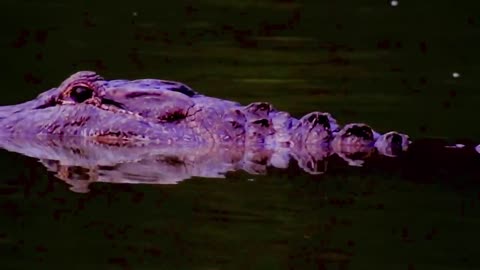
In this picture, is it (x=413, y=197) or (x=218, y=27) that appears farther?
(x=218, y=27)

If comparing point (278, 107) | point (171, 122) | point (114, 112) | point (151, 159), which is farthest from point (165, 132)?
point (278, 107)

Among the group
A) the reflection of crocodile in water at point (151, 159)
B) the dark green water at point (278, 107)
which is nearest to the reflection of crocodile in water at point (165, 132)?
the reflection of crocodile in water at point (151, 159)

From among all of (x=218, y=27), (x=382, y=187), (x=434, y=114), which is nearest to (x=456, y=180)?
(x=382, y=187)

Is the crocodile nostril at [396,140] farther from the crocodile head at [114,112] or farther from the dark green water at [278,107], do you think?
the crocodile head at [114,112]

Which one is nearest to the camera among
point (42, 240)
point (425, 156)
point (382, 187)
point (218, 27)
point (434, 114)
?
point (42, 240)

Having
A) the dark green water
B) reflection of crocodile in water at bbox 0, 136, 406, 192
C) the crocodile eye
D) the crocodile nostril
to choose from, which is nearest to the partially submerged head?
the crocodile eye

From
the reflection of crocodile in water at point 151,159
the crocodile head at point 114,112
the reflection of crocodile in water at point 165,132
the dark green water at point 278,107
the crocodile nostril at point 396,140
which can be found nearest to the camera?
the dark green water at point 278,107

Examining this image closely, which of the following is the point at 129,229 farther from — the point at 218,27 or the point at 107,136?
the point at 218,27
